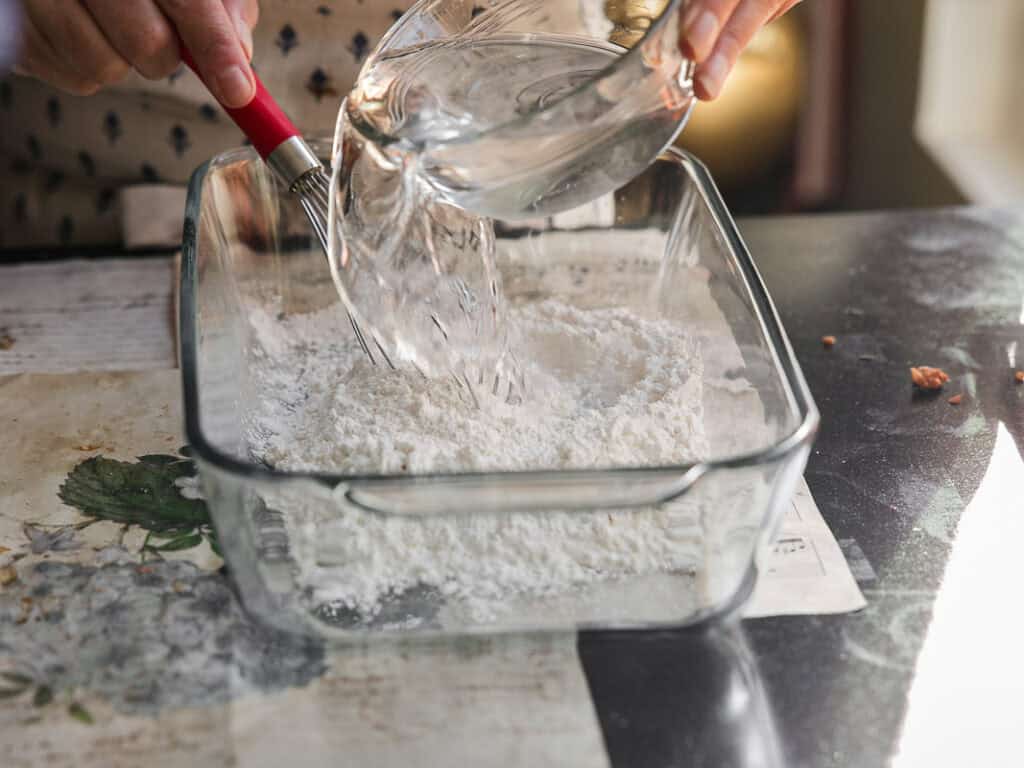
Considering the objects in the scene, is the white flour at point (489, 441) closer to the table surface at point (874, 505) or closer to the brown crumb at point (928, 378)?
the table surface at point (874, 505)

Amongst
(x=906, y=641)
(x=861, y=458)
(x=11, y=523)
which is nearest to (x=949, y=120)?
(x=861, y=458)

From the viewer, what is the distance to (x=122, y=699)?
445 millimetres

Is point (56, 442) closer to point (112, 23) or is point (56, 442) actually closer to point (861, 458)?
point (112, 23)

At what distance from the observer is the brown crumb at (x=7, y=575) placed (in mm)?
504

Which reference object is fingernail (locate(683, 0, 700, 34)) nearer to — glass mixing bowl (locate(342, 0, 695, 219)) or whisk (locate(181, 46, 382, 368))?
glass mixing bowl (locate(342, 0, 695, 219))

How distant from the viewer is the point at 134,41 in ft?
1.94

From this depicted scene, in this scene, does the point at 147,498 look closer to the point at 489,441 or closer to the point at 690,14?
the point at 489,441

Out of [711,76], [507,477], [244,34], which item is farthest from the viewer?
[244,34]

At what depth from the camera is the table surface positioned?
17.6 inches

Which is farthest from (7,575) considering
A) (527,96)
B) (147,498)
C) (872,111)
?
(872,111)

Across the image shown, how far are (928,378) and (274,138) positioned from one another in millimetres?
413

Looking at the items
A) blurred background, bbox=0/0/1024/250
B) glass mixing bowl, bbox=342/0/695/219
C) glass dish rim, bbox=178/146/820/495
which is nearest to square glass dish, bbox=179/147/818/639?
glass dish rim, bbox=178/146/820/495

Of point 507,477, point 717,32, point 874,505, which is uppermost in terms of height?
point 717,32

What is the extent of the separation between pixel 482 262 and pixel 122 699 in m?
0.28
